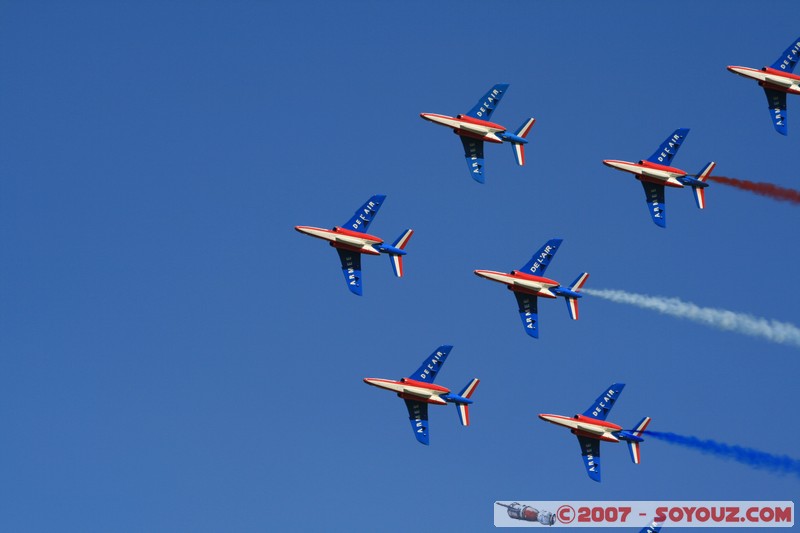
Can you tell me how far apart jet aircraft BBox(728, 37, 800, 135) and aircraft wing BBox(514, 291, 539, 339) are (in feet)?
75.8

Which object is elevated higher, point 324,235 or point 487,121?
point 487,121

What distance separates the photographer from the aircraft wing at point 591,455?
14862 cm

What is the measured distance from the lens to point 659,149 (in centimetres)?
14988

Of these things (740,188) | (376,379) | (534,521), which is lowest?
(534,521)

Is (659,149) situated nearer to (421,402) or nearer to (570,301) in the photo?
(570,301)

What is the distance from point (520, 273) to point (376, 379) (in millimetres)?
13711

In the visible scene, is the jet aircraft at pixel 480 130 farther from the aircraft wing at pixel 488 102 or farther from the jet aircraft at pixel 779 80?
the jet aircraft at pixel 779 80

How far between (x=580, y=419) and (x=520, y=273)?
12.0 meters

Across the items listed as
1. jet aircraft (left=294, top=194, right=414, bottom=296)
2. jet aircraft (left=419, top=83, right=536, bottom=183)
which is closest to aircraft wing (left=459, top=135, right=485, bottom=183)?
jet aircraft (left=419, top=83, right=536, bottom=183)

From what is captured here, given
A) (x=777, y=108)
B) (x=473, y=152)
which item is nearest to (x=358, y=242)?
(x=473, y=152)

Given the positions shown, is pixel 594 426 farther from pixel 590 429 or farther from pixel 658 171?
pixel 658 171

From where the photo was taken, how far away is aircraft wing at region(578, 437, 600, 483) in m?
149

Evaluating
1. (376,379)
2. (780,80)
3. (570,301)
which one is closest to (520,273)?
(570,301)

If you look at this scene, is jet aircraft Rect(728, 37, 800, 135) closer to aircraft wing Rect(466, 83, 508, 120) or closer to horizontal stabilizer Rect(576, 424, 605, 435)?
aircraft wing Rect(466, 83, 508, 120)
